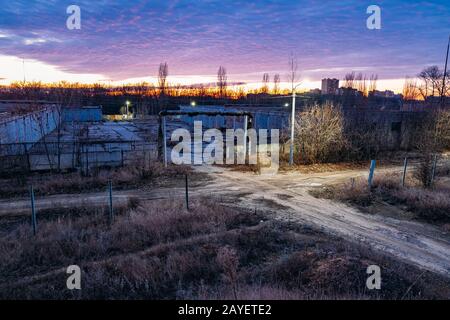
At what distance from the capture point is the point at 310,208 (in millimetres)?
12211

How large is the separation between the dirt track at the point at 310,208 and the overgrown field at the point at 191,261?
0.92m

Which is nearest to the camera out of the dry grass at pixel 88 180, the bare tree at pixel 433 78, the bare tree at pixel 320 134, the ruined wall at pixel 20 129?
the dry grass at pixel 88 180

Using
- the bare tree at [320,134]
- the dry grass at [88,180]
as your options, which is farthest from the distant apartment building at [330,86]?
the dry grass at [88,180]

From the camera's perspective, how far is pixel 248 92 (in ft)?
302

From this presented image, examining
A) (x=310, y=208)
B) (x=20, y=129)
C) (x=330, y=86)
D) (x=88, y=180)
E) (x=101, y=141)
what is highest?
(x=330, y=86)

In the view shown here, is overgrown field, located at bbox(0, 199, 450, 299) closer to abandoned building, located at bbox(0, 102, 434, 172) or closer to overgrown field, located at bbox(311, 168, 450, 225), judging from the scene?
overgrown field, located at bbox(311, 168, 450, 225)

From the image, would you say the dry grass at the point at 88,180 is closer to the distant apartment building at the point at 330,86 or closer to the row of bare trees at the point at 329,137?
the row of bare trees at the point at 329,137

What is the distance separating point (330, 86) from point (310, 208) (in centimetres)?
7281

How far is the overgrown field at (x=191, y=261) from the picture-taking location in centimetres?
602

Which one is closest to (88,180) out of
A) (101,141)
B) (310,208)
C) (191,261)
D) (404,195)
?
(191,261)

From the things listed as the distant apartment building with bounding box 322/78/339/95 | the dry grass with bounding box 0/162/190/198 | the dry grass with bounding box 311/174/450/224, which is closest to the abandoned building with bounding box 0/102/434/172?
the dry grass with bounding box 0/162/190/198

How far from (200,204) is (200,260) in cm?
465

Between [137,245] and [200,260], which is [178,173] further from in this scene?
[200,260]

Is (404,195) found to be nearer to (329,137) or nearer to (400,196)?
(400,196)
